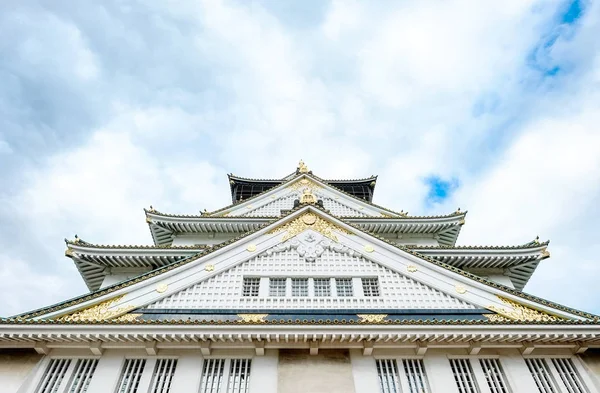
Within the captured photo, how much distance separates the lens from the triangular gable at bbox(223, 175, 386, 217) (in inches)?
917

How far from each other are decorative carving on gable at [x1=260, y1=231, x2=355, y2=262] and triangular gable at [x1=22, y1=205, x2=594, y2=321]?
0.66 feet

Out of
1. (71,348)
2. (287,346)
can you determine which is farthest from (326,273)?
(71,348)

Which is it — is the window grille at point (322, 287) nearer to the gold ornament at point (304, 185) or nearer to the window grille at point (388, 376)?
the window grille at point (388, 376)

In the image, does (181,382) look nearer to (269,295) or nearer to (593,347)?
(269,295)

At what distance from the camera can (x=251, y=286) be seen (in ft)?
45.1

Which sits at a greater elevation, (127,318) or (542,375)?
(127,318)

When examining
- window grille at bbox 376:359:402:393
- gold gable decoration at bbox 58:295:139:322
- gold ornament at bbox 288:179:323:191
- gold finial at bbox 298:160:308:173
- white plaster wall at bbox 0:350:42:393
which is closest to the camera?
white plaster wall at bbox 0:350:42:393

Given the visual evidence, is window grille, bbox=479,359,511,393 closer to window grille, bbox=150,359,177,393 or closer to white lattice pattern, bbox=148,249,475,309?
white lattice pattern, bbox=148,249,475,309

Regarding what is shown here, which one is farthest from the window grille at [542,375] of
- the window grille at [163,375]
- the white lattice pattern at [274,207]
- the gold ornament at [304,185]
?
the gold ornament at [304,185]

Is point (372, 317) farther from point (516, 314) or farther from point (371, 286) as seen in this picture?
point (516, 314)

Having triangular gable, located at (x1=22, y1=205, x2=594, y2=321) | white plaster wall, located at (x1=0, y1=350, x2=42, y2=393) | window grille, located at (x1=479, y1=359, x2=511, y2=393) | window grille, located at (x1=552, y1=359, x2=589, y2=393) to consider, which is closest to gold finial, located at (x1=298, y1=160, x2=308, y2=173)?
triangular gable, located at (x1=22, y1=205, x2=594, y2=321)

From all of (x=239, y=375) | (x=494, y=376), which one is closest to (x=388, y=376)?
(x=494, y=376)

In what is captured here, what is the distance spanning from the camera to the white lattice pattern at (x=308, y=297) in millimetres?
12891

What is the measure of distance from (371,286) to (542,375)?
20.3ft
